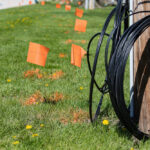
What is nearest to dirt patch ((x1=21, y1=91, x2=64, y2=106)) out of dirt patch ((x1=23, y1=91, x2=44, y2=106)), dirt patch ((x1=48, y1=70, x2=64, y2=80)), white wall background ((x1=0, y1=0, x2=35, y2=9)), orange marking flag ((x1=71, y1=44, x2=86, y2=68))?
dirt patch ((x1=23, y1=91, x2=44, y2=106))

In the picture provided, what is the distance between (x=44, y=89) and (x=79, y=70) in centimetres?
120

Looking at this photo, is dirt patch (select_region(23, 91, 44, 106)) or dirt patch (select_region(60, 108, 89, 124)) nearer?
dirt patch (select_region(60, 108, 89, 124))

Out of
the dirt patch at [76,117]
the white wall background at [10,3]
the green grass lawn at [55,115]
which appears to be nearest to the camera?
the green grass lawn at [55,115]

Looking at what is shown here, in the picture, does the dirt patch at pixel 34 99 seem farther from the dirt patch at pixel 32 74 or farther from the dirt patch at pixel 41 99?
the dirt patch at pixel 32 74

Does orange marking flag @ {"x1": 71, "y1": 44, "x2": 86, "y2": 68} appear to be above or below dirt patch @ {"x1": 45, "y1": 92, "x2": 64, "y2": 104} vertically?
above

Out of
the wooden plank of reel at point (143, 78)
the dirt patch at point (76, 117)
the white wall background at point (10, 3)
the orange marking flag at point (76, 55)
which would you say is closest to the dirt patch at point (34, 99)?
the dirt patch at point (76, 117)

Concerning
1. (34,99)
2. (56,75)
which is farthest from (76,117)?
(56,75)

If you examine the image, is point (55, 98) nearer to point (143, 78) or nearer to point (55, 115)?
point (55, 115)

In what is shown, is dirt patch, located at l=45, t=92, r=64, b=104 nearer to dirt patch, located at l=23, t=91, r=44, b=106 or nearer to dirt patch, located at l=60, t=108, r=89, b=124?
dirt patch, located at l=23, t=91, r=44, b=106

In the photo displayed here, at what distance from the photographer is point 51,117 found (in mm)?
3295

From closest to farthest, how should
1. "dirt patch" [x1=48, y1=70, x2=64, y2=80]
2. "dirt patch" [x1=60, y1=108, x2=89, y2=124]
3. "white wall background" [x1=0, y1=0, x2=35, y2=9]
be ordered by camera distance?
"dirt patch" [x1=60, y1=108, x2=89, y2=124], "dirt patch" [x1=48, y1=70, x2=64, y2=80], "white wall background" [x1=0, y1=0, x2=35, y2=9]

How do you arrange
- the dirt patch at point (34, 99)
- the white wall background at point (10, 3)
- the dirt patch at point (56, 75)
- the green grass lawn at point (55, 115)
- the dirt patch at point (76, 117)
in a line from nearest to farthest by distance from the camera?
1. the green grass lawn at point (55, 115)
2. the dirt patch at point (76, 117)
3. the dirt patch at point (34, 99)
4. the dirt patch at point (56, 75)
5. the white wall background at point (10, 3)

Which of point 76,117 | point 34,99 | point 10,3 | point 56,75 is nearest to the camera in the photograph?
point 76,117

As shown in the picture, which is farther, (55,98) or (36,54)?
(55,98)
